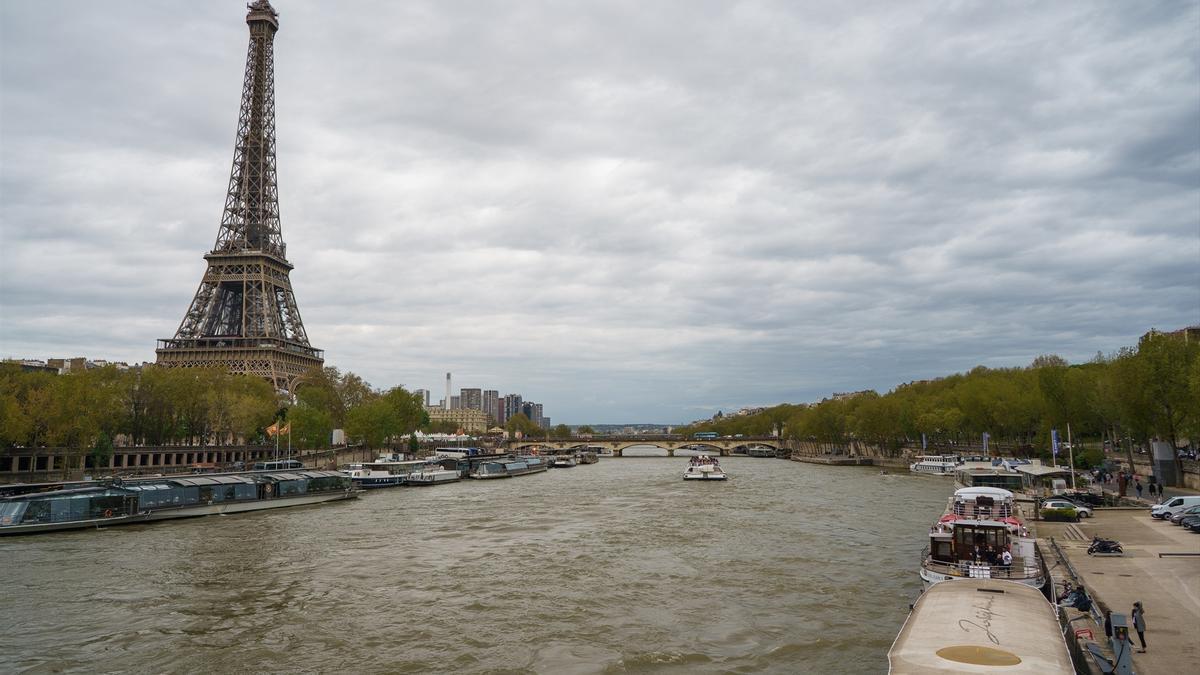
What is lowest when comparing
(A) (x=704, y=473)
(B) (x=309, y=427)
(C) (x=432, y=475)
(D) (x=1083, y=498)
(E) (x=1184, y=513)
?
(A) (x=704, y=473)

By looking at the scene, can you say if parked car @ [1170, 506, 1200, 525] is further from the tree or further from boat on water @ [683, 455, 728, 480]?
the tree

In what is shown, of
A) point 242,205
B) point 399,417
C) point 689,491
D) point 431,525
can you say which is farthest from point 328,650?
point 242,205

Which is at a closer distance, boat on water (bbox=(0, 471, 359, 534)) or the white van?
the white van

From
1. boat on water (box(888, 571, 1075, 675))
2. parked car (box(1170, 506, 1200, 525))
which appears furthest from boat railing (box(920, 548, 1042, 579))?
parked car (box(1170, 506, 1200, 525))

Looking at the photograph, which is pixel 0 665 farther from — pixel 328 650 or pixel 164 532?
pixel 164 532

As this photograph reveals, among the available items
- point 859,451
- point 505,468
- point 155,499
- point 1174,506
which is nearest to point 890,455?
point 859,451

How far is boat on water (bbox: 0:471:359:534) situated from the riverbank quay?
2028 inches

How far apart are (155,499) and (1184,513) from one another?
6186 cm

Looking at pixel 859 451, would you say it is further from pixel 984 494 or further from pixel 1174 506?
pixel 984 494

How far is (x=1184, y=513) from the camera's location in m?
39.7

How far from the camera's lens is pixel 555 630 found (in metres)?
24.3

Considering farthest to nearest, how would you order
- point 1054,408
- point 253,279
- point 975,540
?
point 253,279 → point 1054,408 → point 975,540

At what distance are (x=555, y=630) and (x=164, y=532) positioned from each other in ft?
109

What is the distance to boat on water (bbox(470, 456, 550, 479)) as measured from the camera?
102188 millimetres
